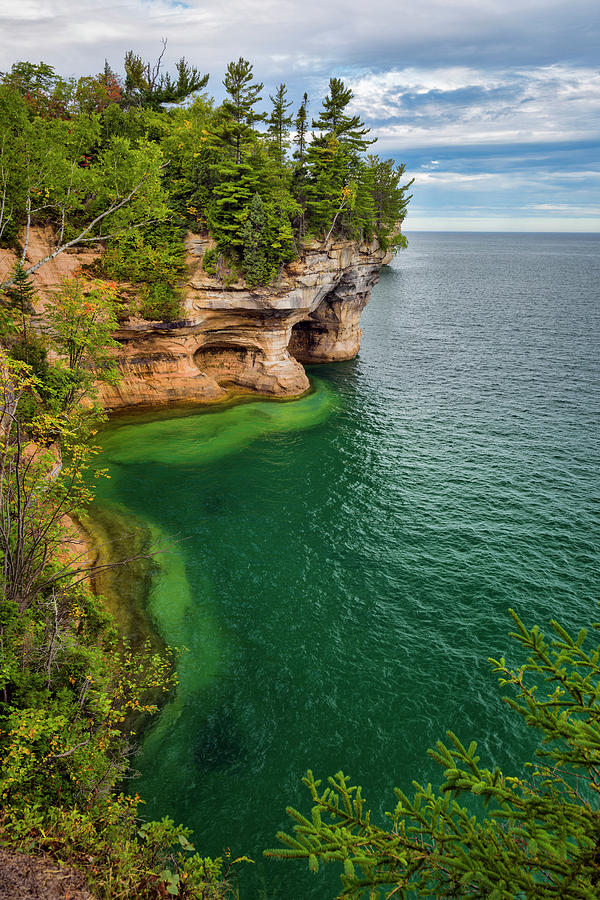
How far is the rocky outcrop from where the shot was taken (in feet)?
121

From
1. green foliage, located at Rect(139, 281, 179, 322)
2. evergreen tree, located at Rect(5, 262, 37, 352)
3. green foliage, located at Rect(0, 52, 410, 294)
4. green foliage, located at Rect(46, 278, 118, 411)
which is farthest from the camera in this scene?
green foliage, located at Rect(139, 281, 179, 322)

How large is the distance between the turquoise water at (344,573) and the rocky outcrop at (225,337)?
3.74 meters

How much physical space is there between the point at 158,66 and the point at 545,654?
7141 centimetres

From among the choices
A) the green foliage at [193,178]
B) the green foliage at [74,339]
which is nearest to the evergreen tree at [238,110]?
the green foliage at [193,178]

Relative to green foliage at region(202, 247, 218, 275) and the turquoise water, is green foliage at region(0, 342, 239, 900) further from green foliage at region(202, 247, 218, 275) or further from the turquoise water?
green foliage at region(202, 247, 218, 275)

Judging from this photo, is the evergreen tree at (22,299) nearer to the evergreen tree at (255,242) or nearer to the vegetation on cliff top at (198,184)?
the vegetation on cliff top at (198,184)

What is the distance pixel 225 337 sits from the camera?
135ft

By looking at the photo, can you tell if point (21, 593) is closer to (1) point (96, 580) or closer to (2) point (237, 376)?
(1) point (96, 580)

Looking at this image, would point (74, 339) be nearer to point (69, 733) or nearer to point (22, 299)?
point (22, 299)

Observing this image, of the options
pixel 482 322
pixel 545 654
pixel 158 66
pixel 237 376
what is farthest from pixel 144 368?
pixel 482 322

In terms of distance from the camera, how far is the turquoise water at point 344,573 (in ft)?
45.3

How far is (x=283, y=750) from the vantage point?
1416 cm

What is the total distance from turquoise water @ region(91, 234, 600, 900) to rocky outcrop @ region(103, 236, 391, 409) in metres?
3.74

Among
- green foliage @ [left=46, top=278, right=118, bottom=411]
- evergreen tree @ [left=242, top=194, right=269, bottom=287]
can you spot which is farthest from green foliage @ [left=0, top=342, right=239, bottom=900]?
evergreen tree @ [left=242, top=194, right=269, bottom=287]
